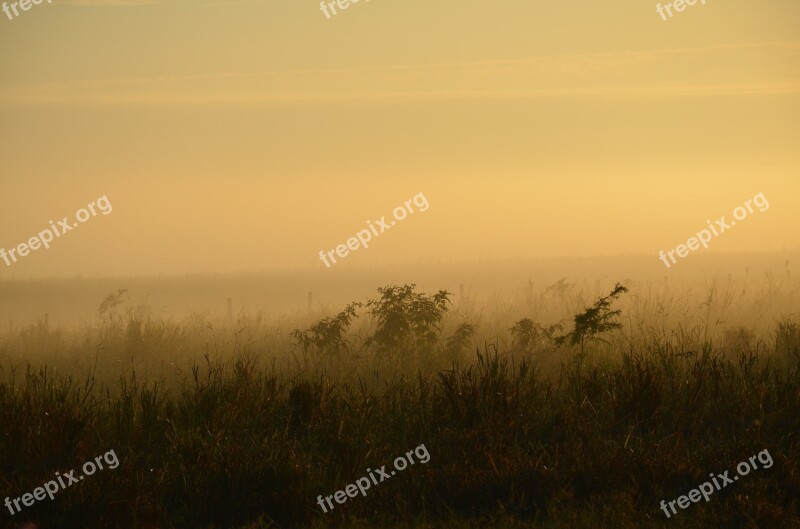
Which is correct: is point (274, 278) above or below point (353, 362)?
above

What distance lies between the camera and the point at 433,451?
27.7ft

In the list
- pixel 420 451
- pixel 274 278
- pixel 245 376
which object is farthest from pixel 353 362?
pixel 274 278

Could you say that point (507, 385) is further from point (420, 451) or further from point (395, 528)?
point (395, 528)

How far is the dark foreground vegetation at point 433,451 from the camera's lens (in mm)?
7438

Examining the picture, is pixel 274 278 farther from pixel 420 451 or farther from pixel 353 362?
pixel 420 451

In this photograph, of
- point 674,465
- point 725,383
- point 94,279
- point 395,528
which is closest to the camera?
point 395,528

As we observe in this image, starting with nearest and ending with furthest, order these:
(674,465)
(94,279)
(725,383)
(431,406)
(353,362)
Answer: (674,465)
(431,406)
(725,383)
(353,362)
(94,279)

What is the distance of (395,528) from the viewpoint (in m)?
7.19

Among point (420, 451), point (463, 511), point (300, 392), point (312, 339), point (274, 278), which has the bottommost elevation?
point (463, 511)

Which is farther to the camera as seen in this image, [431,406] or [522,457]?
[431,406]

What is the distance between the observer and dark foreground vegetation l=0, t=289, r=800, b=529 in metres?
7.44

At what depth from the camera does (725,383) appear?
10.1 metres

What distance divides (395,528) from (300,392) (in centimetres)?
269

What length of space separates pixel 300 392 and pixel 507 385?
2078 millimetres
